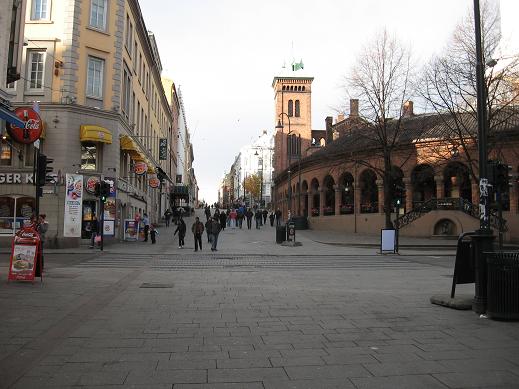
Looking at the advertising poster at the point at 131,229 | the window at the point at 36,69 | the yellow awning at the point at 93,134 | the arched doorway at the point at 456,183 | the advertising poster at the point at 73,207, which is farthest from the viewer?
the arched doorway at the point at 456,183

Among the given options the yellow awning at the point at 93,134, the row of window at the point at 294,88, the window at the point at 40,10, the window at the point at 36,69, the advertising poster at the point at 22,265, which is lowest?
the advertising poster at the point at 22,265

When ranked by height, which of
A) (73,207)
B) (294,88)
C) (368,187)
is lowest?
(73,207)

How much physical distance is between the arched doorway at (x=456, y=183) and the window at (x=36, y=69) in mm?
26524

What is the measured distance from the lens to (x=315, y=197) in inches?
2121

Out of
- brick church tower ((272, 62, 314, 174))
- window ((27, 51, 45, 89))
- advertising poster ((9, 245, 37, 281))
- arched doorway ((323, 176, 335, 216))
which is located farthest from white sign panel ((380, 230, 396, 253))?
brick church tower ((272, 62, 314, 174))

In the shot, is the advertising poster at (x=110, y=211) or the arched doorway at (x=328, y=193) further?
the arched doorway at (x=328, y=193)

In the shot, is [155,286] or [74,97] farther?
[74,97]

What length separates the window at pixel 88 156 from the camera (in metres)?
27.8

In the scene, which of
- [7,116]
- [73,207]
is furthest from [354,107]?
[7,116]

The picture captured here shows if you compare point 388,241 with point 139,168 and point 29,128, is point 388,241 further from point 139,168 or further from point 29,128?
point 29,128

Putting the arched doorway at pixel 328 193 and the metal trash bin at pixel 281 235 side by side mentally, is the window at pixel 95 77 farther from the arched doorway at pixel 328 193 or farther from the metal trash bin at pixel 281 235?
the arched doorway at pixel 328 193

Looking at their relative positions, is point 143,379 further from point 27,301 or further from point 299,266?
point 299,266

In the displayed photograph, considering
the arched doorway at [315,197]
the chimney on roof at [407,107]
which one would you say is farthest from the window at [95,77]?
the arched doorway at [315,197]

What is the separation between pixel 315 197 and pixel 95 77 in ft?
98.6
